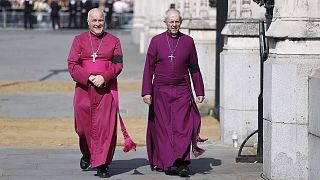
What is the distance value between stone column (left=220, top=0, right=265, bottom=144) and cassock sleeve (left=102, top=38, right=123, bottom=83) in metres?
2.91

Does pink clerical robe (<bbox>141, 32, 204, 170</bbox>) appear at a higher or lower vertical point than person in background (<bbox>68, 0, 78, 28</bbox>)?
higher

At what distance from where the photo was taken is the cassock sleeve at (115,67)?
36.7ft

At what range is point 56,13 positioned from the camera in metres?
60.3

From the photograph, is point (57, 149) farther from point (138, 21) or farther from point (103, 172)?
point (138, 21)

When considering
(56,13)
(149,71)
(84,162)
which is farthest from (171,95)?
(56,13)

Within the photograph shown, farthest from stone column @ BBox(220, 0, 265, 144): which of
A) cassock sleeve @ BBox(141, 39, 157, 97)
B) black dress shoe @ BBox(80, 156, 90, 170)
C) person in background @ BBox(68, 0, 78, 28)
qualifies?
person in background @ BBox(68, 0, 78, 28)

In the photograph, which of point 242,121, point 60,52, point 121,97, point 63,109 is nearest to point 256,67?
point 242,121

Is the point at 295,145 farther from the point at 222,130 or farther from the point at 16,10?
the point at 16,10

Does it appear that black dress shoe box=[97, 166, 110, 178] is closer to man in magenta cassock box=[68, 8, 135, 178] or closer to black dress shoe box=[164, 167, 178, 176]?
man in magenta cassock box=[68, 8, 135, 178]

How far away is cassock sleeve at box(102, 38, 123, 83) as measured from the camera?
1117cm

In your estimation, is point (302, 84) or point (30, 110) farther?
point (30, 110)

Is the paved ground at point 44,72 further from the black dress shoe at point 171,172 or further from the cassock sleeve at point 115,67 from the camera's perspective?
the cassock sleeve at point 115,67

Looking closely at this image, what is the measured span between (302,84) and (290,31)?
0.55 metres

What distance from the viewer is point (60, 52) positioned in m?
38.0
